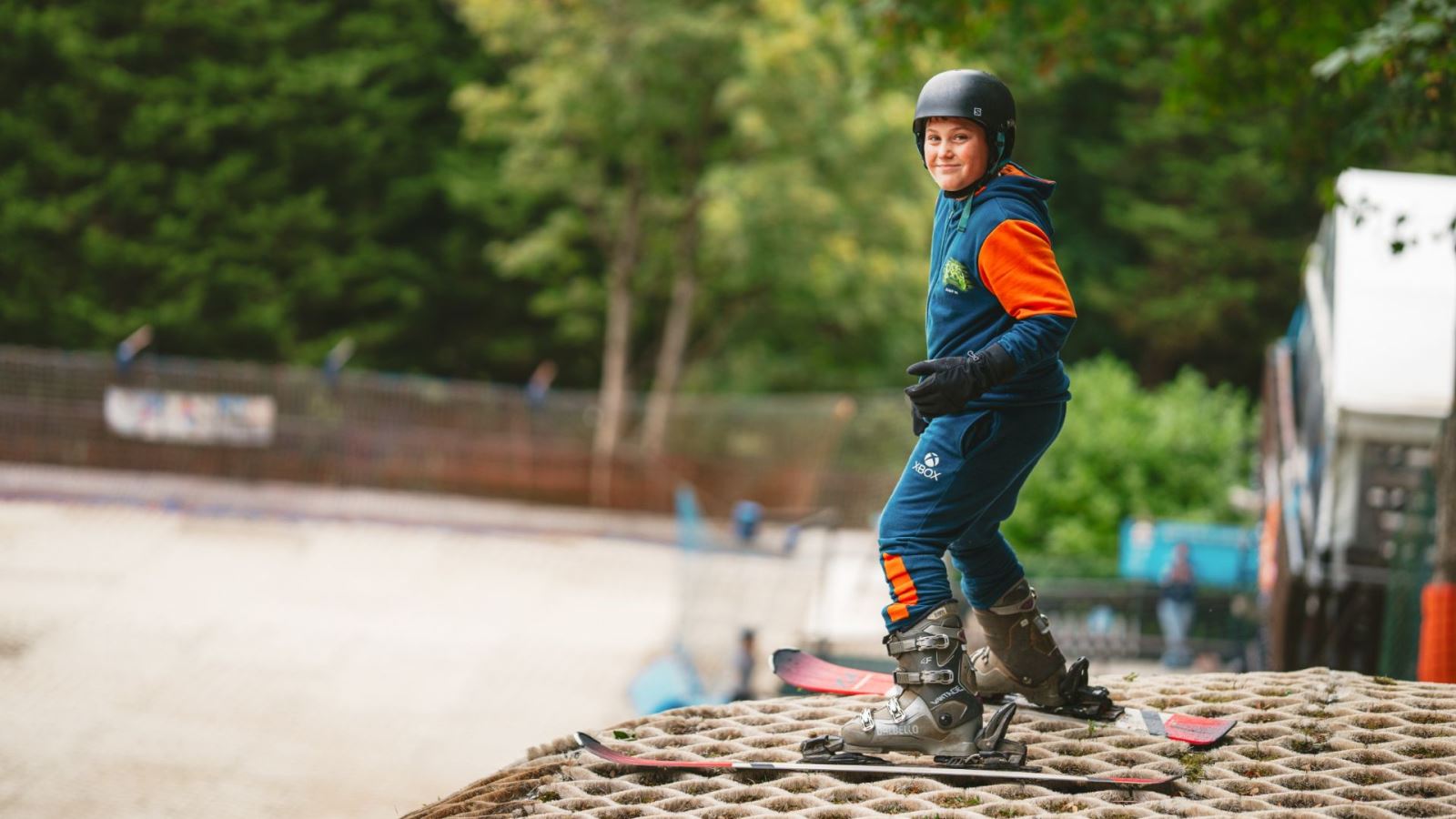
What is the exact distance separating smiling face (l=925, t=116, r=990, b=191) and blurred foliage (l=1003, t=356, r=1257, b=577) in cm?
1977

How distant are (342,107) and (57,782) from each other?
24356 millimetres

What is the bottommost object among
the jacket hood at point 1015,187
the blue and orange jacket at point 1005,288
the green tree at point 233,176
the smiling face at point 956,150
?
the blue and orange jacket at point 1005,288

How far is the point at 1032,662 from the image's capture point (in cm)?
445

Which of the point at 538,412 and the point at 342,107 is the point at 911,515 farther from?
the point at 342,107

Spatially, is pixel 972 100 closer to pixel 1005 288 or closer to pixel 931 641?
pixel 1005 288

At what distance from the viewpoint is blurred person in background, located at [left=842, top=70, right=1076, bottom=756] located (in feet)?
12.9

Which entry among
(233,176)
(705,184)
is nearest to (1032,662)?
(705,184)

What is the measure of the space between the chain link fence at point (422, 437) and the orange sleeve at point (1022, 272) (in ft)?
64.2

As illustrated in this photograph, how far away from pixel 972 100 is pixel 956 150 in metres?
0.16

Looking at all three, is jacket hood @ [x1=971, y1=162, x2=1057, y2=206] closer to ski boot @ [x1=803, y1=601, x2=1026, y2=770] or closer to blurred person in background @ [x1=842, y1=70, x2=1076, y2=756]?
blurred person in background @ [x1=842, y1=70, x2=1076, y2=756]

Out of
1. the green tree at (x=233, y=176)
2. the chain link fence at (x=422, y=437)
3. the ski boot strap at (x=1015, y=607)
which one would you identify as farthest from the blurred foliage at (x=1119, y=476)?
the ski boot strap at (x=1015, y=607)

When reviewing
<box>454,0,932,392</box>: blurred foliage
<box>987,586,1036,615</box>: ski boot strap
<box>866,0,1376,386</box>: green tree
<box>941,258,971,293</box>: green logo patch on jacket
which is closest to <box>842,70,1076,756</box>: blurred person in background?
<box>941,258,971,293</box>: green logo patch on jacket

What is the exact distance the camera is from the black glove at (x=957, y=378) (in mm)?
3822

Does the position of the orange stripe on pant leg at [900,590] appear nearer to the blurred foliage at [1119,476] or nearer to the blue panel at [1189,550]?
the blue panel at [1189,550]
